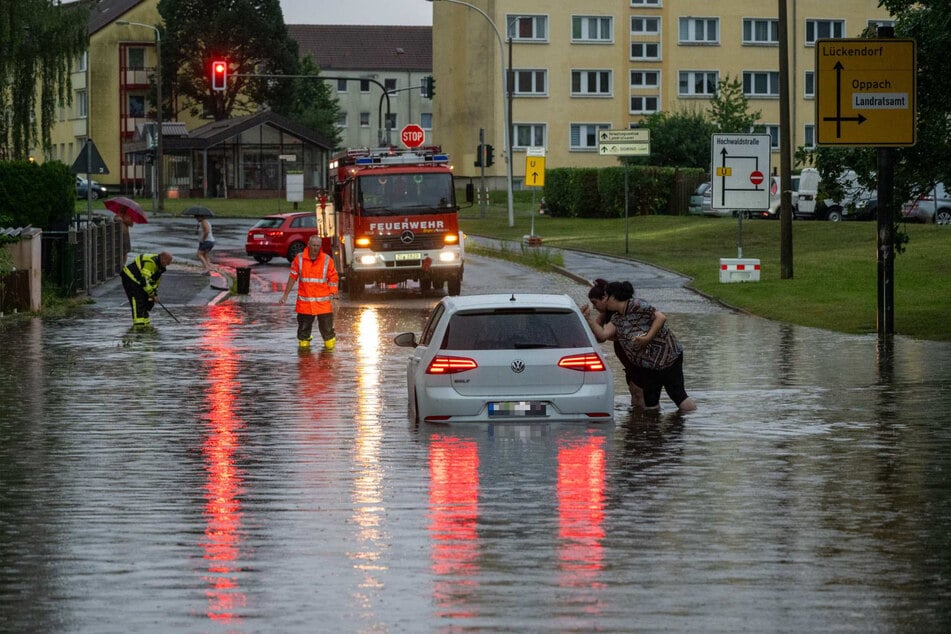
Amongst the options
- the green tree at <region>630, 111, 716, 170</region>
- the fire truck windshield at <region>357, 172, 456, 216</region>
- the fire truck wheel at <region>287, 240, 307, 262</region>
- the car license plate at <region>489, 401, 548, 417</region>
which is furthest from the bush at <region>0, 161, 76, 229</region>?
the green tree at <region>630, 111, 716, 170</region>

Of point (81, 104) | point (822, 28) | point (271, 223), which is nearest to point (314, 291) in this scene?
point (271, 223)

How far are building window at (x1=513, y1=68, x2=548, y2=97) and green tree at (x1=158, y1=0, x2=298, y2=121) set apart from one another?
19.8 m

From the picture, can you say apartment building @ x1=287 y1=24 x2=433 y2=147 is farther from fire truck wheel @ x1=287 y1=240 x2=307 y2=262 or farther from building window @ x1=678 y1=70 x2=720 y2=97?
fire truck wheel @ x1=287 y1=240 x2=307 y2=262

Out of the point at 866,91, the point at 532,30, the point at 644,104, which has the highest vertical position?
the point at 532,30

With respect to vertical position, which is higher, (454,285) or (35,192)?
(35,192)

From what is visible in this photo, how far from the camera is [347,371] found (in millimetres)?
22250

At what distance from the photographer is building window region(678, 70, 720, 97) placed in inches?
3814

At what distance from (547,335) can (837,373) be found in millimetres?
7199

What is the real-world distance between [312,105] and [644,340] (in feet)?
357

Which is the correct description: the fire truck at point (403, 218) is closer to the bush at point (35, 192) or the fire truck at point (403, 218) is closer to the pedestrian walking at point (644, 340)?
the bush at point (35, 192)

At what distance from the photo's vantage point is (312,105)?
12356 centimetres

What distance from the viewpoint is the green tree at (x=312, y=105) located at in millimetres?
119250

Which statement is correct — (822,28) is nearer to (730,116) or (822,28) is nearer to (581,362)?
(730,116)

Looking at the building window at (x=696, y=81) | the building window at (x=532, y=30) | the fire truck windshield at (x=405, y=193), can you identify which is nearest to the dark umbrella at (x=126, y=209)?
the fire truck windshield at (x=405, y=193)
